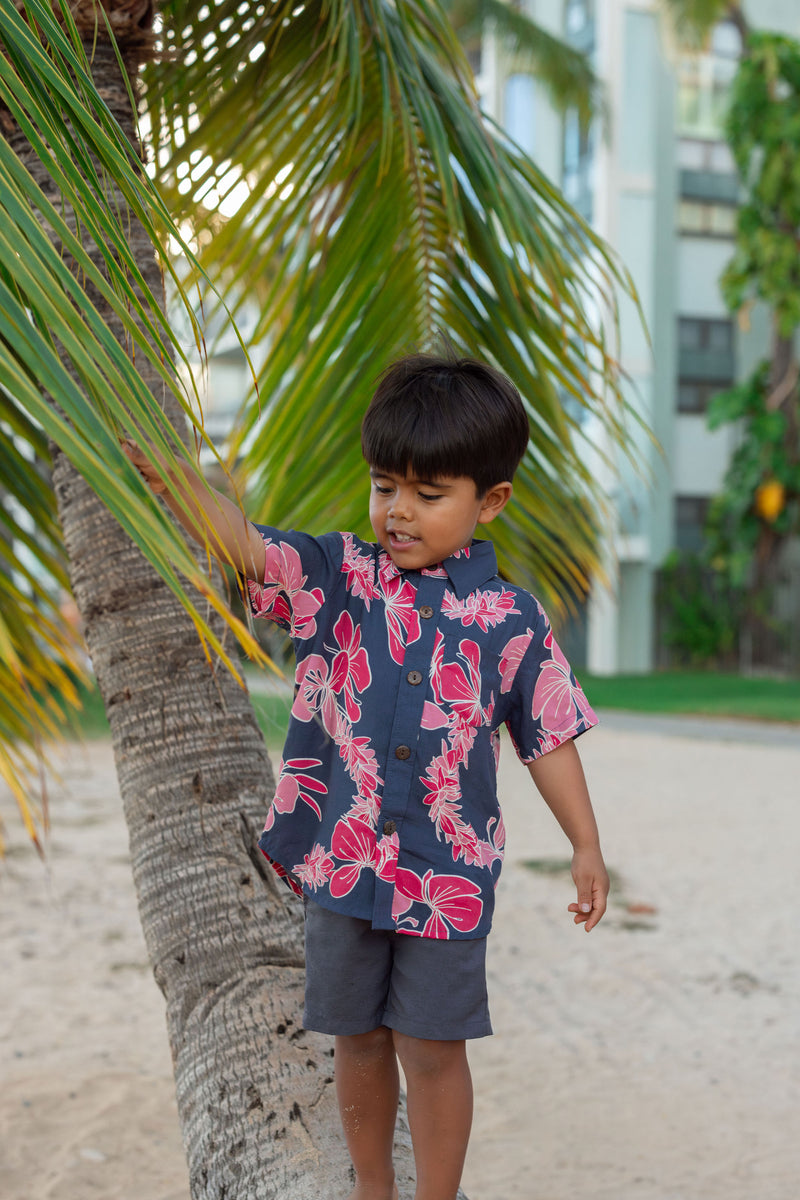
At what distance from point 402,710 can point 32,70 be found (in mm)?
957

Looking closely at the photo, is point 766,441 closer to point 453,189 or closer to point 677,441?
point 677,441

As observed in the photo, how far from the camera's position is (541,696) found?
1803 millimetres

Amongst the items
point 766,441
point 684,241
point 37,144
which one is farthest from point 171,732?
point 684,241

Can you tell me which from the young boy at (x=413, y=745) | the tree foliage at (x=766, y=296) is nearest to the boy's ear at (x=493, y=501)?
the young boy at (x=413, y=745)

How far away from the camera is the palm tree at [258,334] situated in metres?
1.25

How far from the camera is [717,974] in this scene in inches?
190

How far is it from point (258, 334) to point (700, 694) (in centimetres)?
1572

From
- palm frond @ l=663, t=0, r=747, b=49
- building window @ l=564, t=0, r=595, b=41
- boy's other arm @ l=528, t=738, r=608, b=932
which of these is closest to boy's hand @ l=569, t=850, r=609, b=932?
boy's other arm @ l=528, t=738, r=608, b=932

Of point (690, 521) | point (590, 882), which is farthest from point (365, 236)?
point (690, 521)

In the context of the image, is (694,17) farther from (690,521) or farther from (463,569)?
(463,569)

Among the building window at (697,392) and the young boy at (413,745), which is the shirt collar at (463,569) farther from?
the building window at (697,392)

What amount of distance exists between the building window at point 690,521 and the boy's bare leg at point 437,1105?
76.8ft

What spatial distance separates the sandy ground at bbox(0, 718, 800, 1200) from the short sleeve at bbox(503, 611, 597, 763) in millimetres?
1740

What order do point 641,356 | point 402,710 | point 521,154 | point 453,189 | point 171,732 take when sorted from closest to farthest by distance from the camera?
1. point 402,710
2. point 171,732
3. point 453,189
4. point 521,154
5. point 641,356
